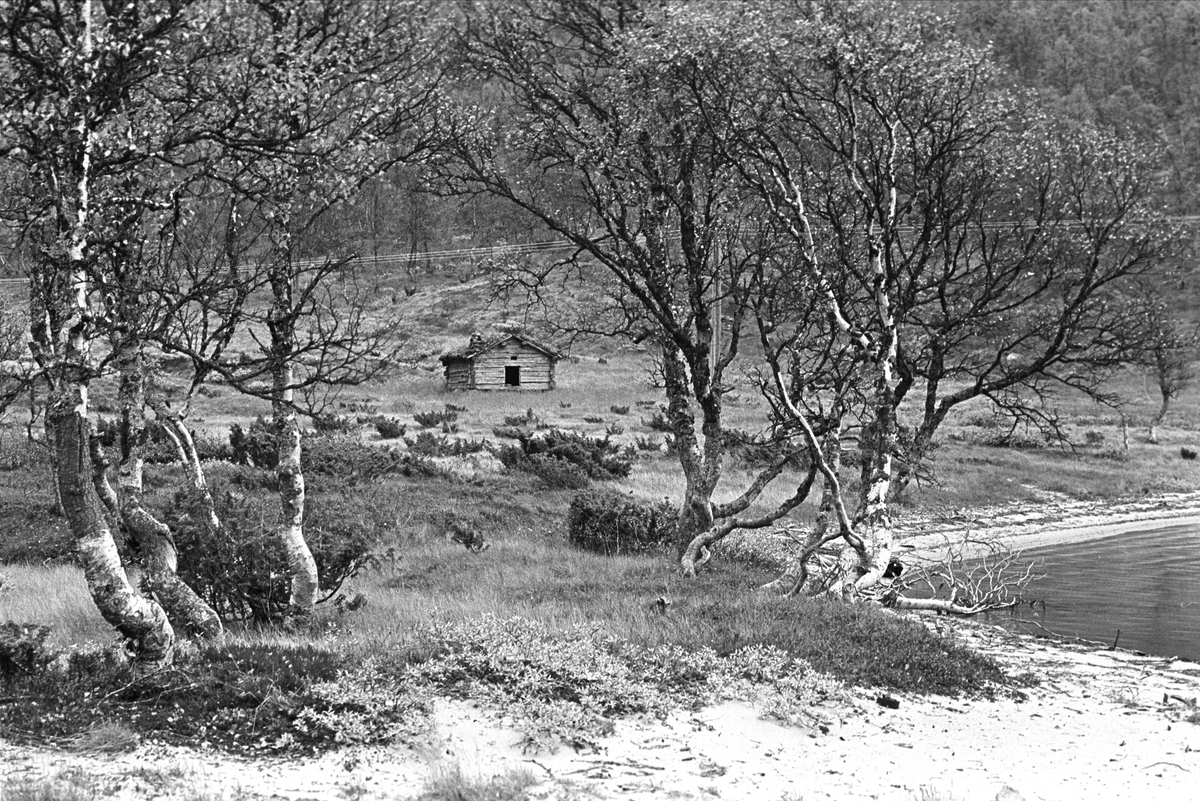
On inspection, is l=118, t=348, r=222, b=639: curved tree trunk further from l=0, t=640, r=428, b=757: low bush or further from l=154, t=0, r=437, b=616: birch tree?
l=0, t=640, r=428, b=757: low bush

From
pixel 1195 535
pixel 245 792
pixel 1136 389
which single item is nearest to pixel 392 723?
pixel 245 792

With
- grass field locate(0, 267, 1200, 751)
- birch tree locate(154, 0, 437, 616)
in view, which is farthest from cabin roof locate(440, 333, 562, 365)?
birch tree locate(154, 0, 437, 616)

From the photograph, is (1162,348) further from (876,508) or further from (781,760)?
(781,760)

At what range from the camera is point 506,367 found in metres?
62.6

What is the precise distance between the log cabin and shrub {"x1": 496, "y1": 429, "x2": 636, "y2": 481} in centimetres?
3022

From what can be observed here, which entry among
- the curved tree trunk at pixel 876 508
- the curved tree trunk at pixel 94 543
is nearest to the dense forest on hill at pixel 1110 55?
the curved tree trunk at pixel 876 508

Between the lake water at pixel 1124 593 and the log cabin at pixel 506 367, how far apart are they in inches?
1560

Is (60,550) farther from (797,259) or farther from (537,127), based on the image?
(797,259)

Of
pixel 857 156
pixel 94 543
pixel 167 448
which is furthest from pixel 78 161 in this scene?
pixel 167 448

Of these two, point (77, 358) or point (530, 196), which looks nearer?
point (77, 358)

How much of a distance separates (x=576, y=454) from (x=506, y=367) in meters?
33.6

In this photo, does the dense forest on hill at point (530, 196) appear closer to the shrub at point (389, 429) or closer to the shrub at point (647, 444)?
the shrub at point (389, 429)

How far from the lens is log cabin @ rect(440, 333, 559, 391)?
61.6m

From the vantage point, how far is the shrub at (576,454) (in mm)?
28656
